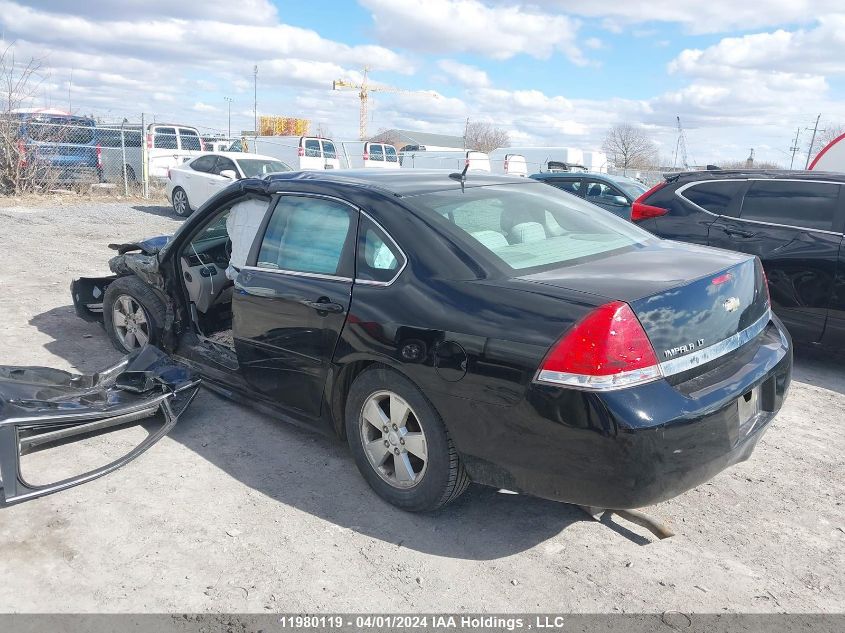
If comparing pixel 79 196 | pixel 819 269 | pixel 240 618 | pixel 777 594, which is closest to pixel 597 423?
pixel 777 594

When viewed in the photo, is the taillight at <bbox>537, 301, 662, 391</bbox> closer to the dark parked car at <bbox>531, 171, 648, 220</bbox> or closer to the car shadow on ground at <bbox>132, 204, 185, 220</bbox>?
the dark parked car at <bbox>531, 171, 648, 220</bbox>

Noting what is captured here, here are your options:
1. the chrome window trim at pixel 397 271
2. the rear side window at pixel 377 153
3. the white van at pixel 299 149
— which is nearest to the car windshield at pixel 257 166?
the white van at pixel 299 149

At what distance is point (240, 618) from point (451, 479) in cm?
103

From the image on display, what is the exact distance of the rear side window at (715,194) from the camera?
20.0 feet

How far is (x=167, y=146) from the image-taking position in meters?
19.7

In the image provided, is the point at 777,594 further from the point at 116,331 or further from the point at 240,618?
the point at 116,331

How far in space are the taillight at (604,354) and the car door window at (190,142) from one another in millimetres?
19748

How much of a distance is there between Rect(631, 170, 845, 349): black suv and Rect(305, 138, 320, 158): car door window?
1668cm

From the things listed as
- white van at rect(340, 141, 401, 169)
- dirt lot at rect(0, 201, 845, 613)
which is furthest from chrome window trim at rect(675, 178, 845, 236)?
white van at rect(340, 141, 401, 169)

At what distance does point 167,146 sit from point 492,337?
19237 millimetres

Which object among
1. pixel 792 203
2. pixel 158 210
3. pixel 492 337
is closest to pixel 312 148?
pixel 158 210

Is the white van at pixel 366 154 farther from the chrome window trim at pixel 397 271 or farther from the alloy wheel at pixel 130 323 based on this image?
the chrome window trim at pixel 397 271

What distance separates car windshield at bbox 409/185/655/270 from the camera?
323 centimetres

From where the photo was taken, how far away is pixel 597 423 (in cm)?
251
